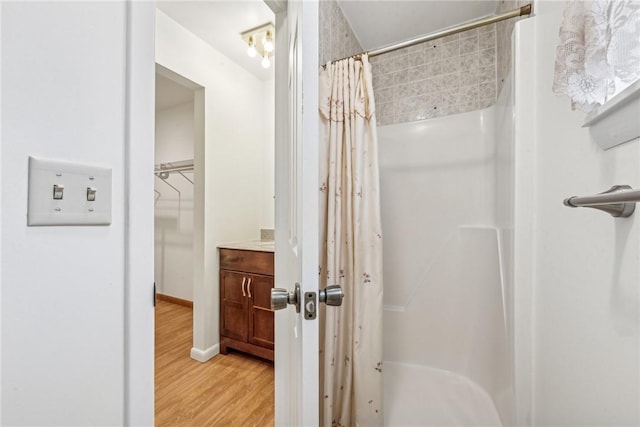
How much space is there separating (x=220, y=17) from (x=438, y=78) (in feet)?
4.90

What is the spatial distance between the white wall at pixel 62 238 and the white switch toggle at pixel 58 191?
34 millimetres

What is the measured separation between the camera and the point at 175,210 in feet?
10.5

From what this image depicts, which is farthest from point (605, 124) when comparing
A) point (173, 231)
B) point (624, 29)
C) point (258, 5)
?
point (173, 231)

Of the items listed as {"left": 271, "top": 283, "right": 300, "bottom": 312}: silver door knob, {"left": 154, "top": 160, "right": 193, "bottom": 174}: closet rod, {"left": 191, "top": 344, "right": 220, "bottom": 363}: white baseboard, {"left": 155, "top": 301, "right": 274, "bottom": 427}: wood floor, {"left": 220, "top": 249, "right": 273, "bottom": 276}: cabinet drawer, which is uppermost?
{"left": 154, "top": 160, "right": 193, "bottom": 174}: closet rod

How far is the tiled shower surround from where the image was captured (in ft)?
5.30

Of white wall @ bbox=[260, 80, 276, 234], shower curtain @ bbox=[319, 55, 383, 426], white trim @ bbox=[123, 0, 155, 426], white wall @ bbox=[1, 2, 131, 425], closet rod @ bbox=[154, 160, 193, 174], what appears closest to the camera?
white wall @ bbox=[1, 2, 131, 425]

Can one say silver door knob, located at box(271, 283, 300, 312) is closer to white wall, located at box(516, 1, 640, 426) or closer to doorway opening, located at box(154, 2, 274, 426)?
white wall, located at box(516, 1, 640, 426)

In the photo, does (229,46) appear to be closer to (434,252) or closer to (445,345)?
(434,252)

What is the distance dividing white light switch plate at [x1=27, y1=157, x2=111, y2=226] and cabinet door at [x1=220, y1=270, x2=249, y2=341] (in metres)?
1.53

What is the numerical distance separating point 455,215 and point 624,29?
1.29 metres

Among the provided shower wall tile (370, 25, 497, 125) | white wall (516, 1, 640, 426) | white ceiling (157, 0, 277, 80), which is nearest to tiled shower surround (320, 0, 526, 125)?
shower wall tile (370, 25, 497, 125)

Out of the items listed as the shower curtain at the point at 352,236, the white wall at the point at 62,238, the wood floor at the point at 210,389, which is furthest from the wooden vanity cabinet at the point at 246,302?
the white wall at the point at 62,238

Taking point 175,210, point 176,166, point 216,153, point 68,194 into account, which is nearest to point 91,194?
point 68,194

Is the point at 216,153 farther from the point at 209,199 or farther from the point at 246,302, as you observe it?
the point at 246,302
